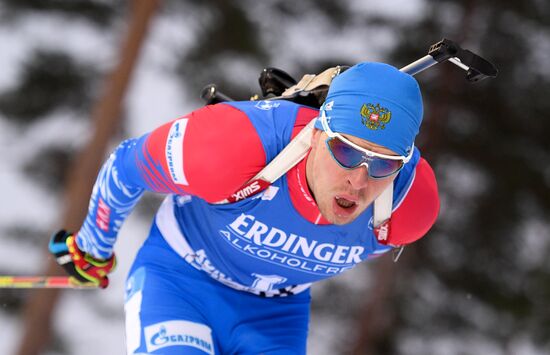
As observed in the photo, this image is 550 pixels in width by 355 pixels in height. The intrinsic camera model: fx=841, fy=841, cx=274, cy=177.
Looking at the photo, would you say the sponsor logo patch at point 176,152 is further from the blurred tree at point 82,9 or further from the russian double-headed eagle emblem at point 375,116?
the blurred tree at point 82,9

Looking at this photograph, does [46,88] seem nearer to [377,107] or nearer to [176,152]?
[176,152]

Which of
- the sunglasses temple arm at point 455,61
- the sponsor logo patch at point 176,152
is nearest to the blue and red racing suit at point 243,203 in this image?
the sponsor logo patch at point 176,152

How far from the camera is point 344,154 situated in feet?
10.8

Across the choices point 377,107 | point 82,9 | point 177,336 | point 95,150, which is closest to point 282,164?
point 377,107

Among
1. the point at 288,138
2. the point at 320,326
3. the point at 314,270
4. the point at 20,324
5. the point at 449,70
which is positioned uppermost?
the point at 288,138

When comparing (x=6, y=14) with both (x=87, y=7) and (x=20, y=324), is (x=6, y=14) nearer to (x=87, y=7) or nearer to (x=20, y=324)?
(x=87, y=7)

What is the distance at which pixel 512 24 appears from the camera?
10.9m

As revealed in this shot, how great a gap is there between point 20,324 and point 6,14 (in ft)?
14.0

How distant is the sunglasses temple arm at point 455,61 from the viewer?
3762 millimetres

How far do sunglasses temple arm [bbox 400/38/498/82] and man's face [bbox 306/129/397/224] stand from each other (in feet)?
1.99

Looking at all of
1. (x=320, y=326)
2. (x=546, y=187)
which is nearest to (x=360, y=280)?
(x=320, y=326)

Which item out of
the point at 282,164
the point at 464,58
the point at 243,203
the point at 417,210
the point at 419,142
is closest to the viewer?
the point at 282,164

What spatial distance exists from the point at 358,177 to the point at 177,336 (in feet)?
3.59

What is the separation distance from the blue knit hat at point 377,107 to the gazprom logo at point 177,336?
1.10m
